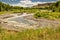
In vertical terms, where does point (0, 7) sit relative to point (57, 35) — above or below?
below

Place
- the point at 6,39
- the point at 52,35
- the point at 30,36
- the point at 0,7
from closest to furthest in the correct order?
1. the point at 6,39
2. the point at 30,36
3. the point at 52,35
4. the point at 0,7

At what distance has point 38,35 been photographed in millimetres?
7316

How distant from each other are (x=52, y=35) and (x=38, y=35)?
54 centimetres

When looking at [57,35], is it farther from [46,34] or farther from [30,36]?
[30,36]

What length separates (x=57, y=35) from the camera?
726cm

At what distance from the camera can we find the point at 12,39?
251 inches

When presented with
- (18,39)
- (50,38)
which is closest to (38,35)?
(50,38)

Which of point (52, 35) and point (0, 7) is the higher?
point (52, 35)

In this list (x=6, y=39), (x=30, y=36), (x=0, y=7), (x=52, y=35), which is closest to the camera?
(x=6, y=39)

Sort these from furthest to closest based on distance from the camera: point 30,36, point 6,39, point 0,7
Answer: point 0,7
point 30,36
point 6,39

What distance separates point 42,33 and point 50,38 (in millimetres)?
786

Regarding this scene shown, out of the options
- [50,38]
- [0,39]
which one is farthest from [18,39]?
[50,38]

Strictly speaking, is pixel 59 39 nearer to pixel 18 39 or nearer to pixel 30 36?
pixel 30 36

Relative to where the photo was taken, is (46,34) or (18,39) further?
(46,34)
